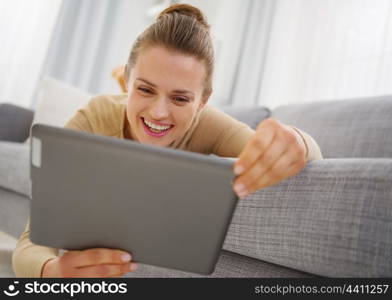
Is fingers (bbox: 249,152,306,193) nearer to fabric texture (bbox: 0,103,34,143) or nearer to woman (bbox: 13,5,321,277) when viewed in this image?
woman (bbox: 13,5,321,277)

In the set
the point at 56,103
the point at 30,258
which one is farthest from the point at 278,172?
the point at 56,103

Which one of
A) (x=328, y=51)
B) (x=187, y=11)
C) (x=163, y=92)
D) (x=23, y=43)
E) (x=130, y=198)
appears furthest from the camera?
(x=23, y=43)

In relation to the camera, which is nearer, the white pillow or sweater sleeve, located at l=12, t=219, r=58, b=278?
sweater sleeve, located at l=12, t=219, r=58, b=278

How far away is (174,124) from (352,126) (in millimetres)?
776

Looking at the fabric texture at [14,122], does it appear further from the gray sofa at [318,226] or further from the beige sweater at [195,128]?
the gray sofa at [318,226]

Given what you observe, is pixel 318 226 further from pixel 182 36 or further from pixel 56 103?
pixel 56 103

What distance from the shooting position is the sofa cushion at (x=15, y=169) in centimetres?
164

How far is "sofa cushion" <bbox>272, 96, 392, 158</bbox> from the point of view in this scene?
1385 mm

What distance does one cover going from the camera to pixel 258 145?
1.98 ft

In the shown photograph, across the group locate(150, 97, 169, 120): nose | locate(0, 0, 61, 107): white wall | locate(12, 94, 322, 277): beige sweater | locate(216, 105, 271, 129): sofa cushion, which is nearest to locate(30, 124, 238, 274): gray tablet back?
locate(150, 97, 169, 120): nose

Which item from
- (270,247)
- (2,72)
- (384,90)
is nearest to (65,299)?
(270,247)

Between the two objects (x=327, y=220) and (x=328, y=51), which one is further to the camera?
(x=328, y=51)

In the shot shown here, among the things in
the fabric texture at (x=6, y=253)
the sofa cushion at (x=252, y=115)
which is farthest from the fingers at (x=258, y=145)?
the sofa cushion at (x=252, y=115)

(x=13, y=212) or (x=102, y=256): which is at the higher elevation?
(x=102, y=256)
